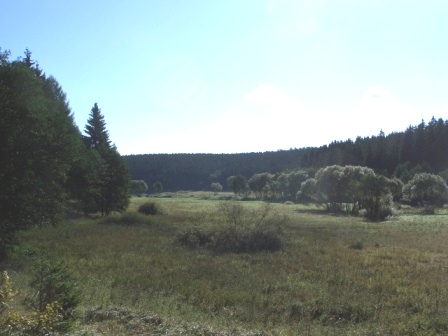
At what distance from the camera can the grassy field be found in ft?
33.2

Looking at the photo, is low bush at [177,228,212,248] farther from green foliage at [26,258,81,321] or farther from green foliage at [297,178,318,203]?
green foliage at [297,178,318,203]

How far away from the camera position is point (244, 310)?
1205 cm

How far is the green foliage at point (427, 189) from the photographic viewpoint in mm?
81062

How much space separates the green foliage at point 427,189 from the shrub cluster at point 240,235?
202 ft

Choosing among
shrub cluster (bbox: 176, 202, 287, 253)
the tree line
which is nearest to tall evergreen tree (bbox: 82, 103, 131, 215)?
shrub cluster (bbox: 176, 202, 287, 253)

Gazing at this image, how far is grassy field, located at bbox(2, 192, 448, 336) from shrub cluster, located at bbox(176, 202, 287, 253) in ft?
4.33

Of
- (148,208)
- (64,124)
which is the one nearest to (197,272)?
(64,124)

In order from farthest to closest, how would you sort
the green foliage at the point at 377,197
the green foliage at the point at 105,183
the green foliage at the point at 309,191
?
the green foliage at the point at 309,191
the green foliage at the point at 377,197
the green foliage at the point at 105,183

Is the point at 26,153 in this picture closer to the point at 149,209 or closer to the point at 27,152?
the point at 27,152

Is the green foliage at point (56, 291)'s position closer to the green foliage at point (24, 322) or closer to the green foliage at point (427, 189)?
the green foliage at point (24, 322)

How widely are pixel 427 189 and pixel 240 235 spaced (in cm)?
6687

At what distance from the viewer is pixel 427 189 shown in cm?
8150

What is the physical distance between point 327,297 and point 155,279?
6652mm

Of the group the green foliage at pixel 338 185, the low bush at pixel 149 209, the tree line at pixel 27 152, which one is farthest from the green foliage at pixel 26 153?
the green foliage at pixel 338 185
